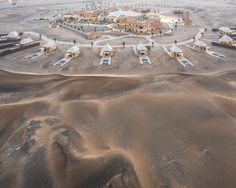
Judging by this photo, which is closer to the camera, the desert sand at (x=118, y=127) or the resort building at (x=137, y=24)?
the desert sand at (x=118, y=127)

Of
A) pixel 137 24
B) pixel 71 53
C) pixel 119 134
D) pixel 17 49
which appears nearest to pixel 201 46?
pixel 137 24

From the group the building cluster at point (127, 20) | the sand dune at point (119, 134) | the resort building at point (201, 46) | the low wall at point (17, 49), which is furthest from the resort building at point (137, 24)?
the sand dune at point (119, 134)

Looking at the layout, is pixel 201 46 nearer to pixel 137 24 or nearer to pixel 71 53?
pixel 137 24

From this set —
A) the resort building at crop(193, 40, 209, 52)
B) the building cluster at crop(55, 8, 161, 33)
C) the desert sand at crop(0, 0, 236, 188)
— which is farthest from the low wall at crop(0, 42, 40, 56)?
the resort building at crop(193, 40, 209, 52)

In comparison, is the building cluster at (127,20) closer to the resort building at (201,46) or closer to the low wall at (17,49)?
the resort building at (201,46)

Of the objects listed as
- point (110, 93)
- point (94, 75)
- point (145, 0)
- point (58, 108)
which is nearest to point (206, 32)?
point (94, 75)

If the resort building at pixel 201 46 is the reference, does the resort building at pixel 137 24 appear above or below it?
above

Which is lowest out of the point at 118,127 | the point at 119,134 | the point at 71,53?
the point at 119,134

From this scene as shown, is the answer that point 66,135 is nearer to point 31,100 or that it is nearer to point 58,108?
point 58,108
